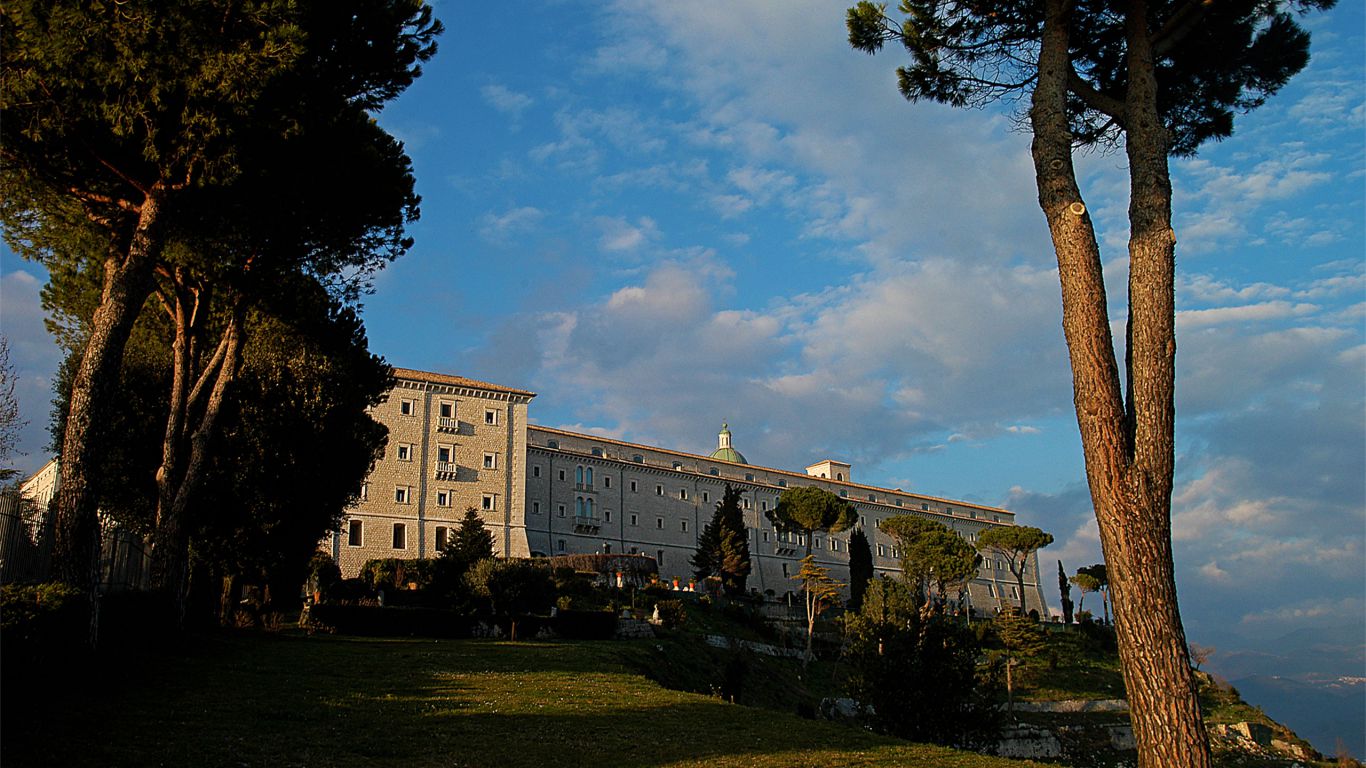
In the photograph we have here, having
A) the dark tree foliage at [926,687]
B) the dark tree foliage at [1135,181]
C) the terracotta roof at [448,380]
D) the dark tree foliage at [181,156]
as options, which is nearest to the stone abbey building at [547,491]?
the terracotta roof at [448,380]

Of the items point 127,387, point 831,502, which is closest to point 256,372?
point 127,387

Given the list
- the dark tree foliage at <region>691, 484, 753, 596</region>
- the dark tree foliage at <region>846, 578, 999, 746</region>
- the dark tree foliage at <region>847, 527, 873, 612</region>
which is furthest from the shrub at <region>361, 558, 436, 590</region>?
the dark tree foliage at <region>847, 527, 873, 612</region>

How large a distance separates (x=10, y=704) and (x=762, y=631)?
43188 millimetres

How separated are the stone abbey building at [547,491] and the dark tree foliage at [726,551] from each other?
7057 millimetres

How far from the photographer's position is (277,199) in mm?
17375

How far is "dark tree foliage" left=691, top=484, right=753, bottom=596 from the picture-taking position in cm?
6366

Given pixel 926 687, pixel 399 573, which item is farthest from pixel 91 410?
pixel 399 573

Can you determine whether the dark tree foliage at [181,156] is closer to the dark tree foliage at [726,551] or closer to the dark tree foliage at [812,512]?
the dark tree foliage at [726,551]

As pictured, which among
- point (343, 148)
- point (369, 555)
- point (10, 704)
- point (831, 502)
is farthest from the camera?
point (831, 502)

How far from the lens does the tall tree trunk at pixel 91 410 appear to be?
489 inches

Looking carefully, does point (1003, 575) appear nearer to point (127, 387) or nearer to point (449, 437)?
point (449, 437)

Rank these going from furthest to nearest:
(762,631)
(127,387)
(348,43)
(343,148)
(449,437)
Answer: (449,437), (762,631), (127,387), (343,148), (348,43)

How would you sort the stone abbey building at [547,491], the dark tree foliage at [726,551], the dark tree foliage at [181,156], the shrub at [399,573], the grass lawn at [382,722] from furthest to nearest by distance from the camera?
the dark tree foliage at [726,551]
the stone abbey building at [547,491]
the shrub at [399,573]
the dark tree foliage at [181,156]
the grass lawn at [382,722]

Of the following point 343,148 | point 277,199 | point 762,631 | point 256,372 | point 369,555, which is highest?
point 343,148
